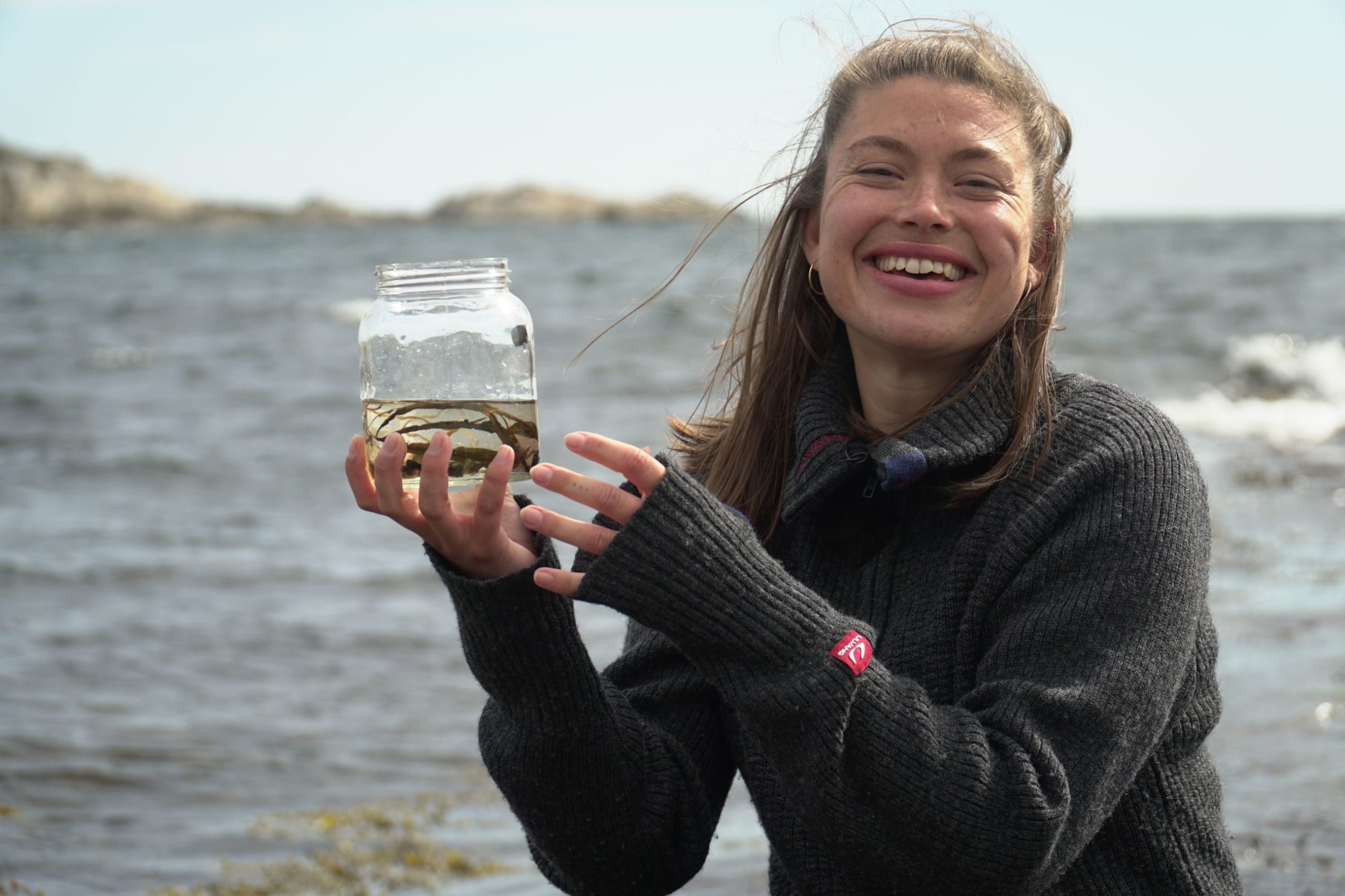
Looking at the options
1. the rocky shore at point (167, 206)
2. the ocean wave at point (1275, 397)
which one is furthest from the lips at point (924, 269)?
the rocky shore at point (167, 206)

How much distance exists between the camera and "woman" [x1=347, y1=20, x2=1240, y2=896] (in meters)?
1.94

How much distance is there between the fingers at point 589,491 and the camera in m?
1.83

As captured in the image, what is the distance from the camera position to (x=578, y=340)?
1914 cm

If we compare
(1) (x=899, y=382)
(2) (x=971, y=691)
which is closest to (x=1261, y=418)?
(1) (x=899, y=382)

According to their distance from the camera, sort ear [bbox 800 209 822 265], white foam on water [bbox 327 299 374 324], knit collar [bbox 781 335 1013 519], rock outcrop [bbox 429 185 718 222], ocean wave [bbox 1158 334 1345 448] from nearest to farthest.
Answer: knit collar [bbox 781 335 1013 519]
ear [bbox 800 209 822 265]
ocean wave [bbox 1158 334 1345 448]
white foam on water [bbox 327 299 374 324]
rock outcrop [bbox 429 185 718 222]

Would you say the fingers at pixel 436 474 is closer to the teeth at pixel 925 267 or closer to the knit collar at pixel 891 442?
the knit collar at pixel 891 442

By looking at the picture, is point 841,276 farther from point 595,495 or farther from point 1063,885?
point 1063,885

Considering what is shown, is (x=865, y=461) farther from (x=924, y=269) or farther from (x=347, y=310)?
(x=347, y=310)

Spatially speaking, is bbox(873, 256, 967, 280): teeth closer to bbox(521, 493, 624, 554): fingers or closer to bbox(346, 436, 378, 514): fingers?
bbox(521, 493, 624, 554): fingers

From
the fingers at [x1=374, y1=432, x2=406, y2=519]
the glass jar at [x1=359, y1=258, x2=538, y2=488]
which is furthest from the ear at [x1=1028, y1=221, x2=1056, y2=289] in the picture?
the fingers at [x1=374, y1=432, x2=406, y2=519]

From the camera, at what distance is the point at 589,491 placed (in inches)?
73.2

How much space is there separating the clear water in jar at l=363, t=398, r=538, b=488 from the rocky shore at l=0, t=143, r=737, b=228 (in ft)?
361

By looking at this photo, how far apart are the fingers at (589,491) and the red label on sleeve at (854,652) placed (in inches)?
13.5

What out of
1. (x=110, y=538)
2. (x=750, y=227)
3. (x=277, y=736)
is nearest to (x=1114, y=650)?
(x=750, y=227)
